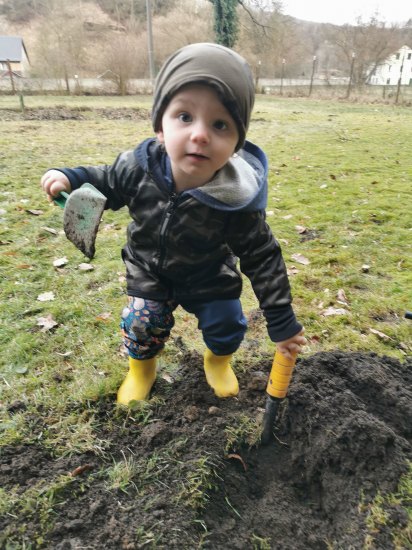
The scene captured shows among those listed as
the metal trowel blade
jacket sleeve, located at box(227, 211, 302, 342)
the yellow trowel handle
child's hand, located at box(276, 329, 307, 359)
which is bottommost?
the yellow trowel handle

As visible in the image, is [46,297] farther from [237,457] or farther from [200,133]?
[200,133]

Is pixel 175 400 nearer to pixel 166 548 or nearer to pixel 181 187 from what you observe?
pixel 166 548

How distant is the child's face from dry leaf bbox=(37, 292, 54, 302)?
1.83 meters

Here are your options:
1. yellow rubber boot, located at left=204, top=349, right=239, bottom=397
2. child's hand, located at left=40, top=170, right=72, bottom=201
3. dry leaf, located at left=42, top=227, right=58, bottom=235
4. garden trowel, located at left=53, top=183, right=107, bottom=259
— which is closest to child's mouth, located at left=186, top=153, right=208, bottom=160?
garden trowel, located at left=53, top=183, right=107, bottom=259

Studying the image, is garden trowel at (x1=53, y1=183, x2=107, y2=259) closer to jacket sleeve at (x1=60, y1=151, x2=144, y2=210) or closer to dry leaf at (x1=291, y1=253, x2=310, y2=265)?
jacket sleeve at (x1=60, y1=151, x2=144, y2=210)

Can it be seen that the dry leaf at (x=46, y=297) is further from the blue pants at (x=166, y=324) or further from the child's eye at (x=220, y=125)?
the child's eye at (x=220, y=125)

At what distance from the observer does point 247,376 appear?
2.37 meters

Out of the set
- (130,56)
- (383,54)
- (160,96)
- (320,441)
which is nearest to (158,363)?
(320,441)

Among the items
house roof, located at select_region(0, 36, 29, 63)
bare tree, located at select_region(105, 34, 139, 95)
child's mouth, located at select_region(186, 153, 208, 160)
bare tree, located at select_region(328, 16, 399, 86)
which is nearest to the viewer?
child's mouth, located at select_region(186, 153, 208, 160)

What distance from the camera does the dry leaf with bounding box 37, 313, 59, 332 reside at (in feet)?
9.02

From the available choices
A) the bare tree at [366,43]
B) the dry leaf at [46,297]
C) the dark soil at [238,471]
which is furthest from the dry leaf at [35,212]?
the bare tree at [366,43]

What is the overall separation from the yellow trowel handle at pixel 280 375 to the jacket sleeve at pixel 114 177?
91 cm

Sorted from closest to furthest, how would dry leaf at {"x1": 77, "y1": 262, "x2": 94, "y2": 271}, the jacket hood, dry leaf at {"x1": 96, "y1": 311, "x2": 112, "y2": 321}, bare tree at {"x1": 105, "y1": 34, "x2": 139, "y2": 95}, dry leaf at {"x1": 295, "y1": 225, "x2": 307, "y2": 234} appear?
1. the jacket hood
2. dry leaf at {"x1": 96, "y1": 311, "x2": 112, "y2": 321}
3. dry leaf at {"x1": 77, "y1": 262, "x2": 94, "y2": 271}
4. dry leaf at {"x1": 295, "y1": 225, "x2": 307, "y2": 234}
5. bare tree at {"x1": 105, "y1": 34, "x2": 139, "y2": 95}

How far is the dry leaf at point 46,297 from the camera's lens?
3.08m
